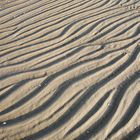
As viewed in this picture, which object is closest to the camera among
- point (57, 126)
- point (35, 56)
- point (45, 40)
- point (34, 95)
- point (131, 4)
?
point (57, 126)

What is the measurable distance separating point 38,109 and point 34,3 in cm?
289

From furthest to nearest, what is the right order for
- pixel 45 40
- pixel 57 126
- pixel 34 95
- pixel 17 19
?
pixel 17 19, pixel 45 40, pixel 34 95, pixel 57 126

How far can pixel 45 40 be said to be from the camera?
4.97 metres

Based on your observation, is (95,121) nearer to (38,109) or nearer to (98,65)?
(38,109)

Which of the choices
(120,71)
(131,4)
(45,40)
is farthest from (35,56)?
(131,4)

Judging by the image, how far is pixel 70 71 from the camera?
14.0 ft

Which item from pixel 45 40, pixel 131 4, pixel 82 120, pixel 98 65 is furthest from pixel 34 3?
pixel 82 120

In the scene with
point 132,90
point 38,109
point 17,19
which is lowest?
point 132,90

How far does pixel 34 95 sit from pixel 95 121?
31.2 inches

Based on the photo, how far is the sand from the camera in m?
3.56

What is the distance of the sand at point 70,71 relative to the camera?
11.7 feet

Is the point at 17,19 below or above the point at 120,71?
above

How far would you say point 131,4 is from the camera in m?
5.96

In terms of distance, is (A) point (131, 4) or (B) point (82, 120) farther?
(A) point (131, 4)
